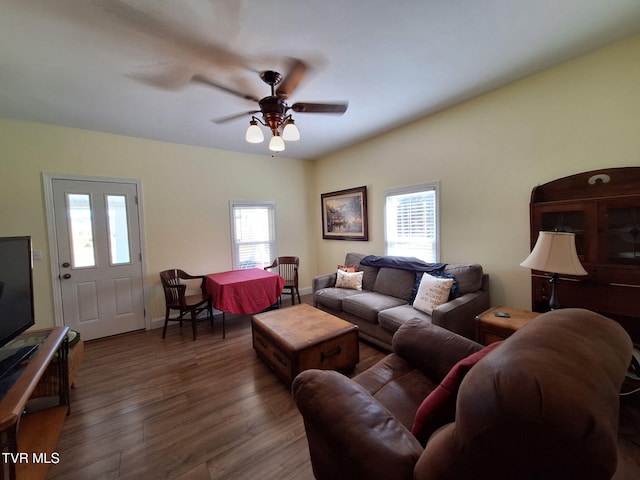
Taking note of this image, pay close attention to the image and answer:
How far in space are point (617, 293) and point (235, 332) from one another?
3795 mm

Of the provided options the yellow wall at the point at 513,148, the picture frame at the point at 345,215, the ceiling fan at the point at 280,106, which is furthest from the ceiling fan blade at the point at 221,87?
the picture frame at the point at 345,215

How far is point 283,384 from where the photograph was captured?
2287 millimetres

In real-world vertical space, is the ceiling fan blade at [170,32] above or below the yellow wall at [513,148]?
above

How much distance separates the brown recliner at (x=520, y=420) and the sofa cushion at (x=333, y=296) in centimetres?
221

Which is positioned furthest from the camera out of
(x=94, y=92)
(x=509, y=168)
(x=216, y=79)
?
(x=509, y=168)

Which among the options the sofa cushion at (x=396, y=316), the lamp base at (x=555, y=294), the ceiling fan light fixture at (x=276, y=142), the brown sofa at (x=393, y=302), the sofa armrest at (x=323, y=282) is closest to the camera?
the lamp base at (x=555, y=294)

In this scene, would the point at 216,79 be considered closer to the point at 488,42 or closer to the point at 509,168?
the point at 488,42

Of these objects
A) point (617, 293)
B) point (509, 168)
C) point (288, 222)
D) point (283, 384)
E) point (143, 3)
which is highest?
point (143, 3)

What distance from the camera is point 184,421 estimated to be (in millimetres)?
1878

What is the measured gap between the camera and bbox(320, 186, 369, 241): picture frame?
4.14 metres

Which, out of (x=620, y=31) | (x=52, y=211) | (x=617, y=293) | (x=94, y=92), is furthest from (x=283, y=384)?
(x=620, y=31)

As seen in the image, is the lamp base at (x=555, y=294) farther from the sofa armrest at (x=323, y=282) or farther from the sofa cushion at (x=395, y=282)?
the sofa armrest at (x=323, y=282)

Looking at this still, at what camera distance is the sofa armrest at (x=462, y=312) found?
230 cm

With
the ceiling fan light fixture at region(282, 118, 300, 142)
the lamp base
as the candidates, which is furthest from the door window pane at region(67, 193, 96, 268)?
the lamp base
